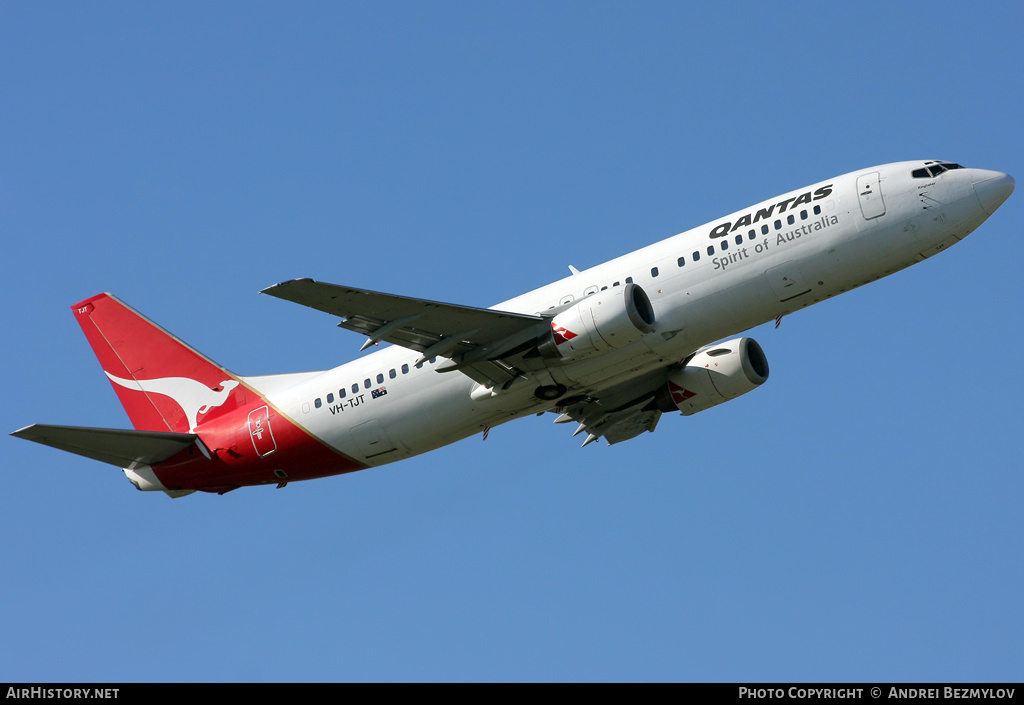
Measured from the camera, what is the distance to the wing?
32281 mm

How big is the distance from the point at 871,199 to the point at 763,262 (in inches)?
144

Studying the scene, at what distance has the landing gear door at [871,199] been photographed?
33.8m

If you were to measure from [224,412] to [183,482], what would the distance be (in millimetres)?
2766

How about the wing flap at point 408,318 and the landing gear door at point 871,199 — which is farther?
the landing gear door at point 871,199

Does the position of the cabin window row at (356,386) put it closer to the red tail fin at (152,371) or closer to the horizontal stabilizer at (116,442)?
the red tail fin at (152,371)

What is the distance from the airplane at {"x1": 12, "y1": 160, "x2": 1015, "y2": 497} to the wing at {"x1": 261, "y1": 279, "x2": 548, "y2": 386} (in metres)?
0.05

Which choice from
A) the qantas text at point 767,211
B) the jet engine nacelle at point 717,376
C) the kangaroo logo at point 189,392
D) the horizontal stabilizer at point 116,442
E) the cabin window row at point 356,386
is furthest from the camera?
the kangaroo logo at point 189,392

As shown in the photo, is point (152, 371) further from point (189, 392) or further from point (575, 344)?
point (575, 344)

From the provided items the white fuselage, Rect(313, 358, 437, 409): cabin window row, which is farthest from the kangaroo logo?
the white fuselage

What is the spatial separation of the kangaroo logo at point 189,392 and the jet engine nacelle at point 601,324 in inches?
523
